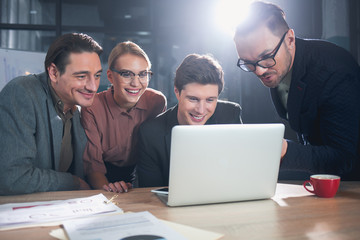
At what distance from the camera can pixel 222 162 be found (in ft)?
3.94

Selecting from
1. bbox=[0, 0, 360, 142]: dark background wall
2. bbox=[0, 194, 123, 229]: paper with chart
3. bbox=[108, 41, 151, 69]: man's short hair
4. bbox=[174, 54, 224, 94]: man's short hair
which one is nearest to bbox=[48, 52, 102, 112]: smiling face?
bbox=[108, 41, 151, 69]: man's short hair

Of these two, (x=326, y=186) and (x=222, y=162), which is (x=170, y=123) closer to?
(x=222, y=162)

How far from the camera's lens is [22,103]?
68.0 inches

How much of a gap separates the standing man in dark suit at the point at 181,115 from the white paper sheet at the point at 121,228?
2.63 ft

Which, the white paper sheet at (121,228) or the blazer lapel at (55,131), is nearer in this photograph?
the white paper sheet at (121,228)

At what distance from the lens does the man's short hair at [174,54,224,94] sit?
1.92m

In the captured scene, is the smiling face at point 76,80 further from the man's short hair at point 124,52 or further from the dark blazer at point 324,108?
the dark blazer at point 324,108

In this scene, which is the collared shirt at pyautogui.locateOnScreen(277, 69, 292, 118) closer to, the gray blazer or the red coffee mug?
the red coffee mug

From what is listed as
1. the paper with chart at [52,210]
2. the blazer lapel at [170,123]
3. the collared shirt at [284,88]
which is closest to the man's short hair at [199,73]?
the blazer lapel at [170,123]

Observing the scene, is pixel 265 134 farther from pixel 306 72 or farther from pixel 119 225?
pixel 306 72

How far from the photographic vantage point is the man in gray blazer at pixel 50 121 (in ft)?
5.25

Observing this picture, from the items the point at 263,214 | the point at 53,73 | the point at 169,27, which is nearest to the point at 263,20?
the point at 263,214

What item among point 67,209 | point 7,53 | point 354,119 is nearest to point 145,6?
point 7,53

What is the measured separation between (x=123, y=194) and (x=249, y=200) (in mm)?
506
